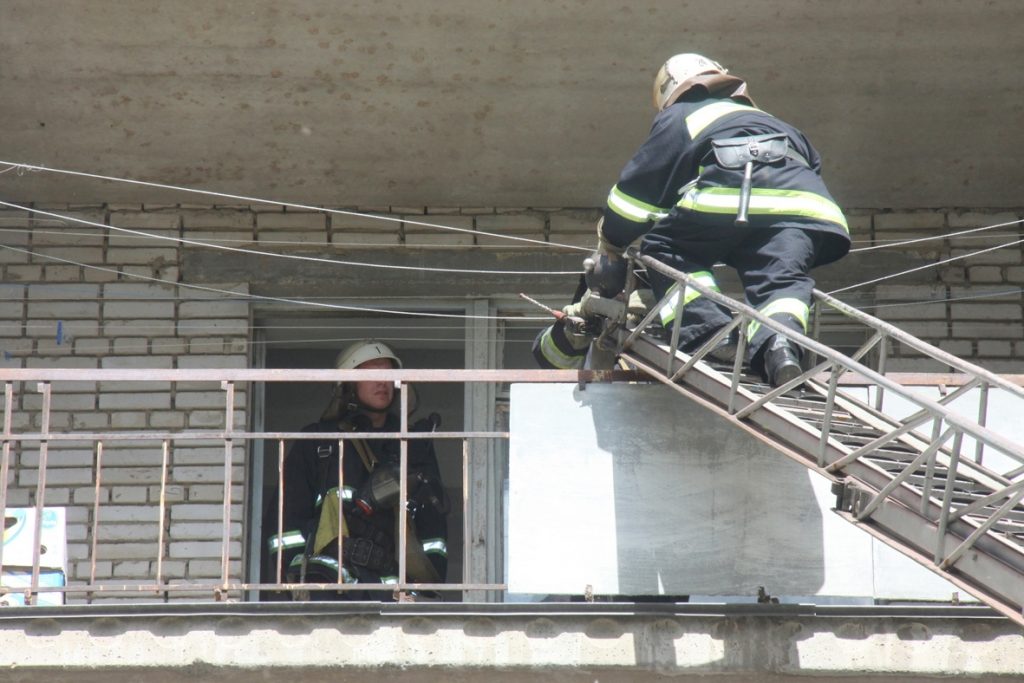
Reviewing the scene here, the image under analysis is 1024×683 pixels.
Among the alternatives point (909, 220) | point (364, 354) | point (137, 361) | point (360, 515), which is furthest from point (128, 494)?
point (909, 220)

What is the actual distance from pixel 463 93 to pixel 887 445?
3070 millimetres

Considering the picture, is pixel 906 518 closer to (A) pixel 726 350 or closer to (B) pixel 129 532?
(A) pixel 726 350

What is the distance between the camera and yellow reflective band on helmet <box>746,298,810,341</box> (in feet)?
18.3

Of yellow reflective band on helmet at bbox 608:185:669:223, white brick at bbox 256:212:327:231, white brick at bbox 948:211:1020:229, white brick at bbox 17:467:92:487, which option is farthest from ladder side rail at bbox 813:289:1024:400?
white brick at bbox 17:467:92:487

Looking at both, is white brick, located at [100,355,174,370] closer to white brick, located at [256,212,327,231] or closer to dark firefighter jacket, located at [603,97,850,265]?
white brick, located at [256,212,327,231]

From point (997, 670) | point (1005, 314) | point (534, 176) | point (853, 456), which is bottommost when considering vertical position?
point (997, 670)

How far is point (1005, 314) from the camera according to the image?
848 cm

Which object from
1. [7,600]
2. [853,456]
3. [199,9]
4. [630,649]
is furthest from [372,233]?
[853,456]

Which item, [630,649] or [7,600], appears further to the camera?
[7,600]

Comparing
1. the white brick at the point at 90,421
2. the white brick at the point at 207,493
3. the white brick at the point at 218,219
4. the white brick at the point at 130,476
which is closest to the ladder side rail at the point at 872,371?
the white brick at the point at 207,493

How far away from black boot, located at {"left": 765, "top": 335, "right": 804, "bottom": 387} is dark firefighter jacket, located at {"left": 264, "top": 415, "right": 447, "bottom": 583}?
2.15m

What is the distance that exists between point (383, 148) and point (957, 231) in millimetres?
3201

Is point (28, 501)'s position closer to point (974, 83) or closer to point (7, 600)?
point (7, 600)

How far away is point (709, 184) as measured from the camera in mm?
5703
